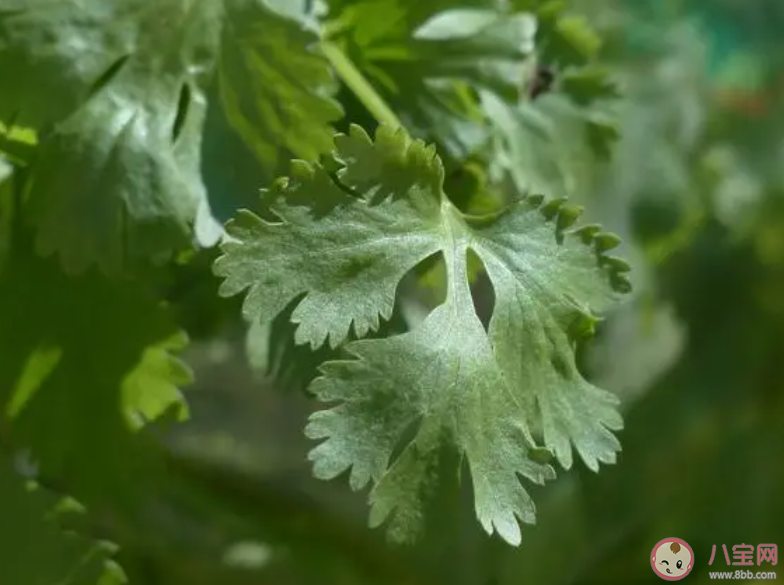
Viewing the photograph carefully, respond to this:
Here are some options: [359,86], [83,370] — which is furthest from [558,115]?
[83,370]

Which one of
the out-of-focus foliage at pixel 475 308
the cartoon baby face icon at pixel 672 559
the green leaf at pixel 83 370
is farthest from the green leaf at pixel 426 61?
the cartoon baby face icon at pixel 672 559

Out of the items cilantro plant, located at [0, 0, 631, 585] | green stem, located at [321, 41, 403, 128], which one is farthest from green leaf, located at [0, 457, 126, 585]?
green stem, located at [321, 41, 403, 128]

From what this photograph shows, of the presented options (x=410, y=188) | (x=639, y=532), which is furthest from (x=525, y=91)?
(x=639, y=532)

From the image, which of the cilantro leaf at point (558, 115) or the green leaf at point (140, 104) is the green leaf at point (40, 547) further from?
the cilantro leaf at point (558, 115)

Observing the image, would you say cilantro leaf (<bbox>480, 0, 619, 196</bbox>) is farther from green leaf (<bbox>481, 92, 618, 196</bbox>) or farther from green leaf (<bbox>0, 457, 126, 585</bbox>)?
green leaf (<bbox>0, 457, 126, 585</bbox>)

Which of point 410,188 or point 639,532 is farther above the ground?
point 410,188

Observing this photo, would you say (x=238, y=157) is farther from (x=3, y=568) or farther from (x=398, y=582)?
(x=398, y=582)

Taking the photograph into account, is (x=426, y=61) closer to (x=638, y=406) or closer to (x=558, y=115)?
(x=558, y=115)
